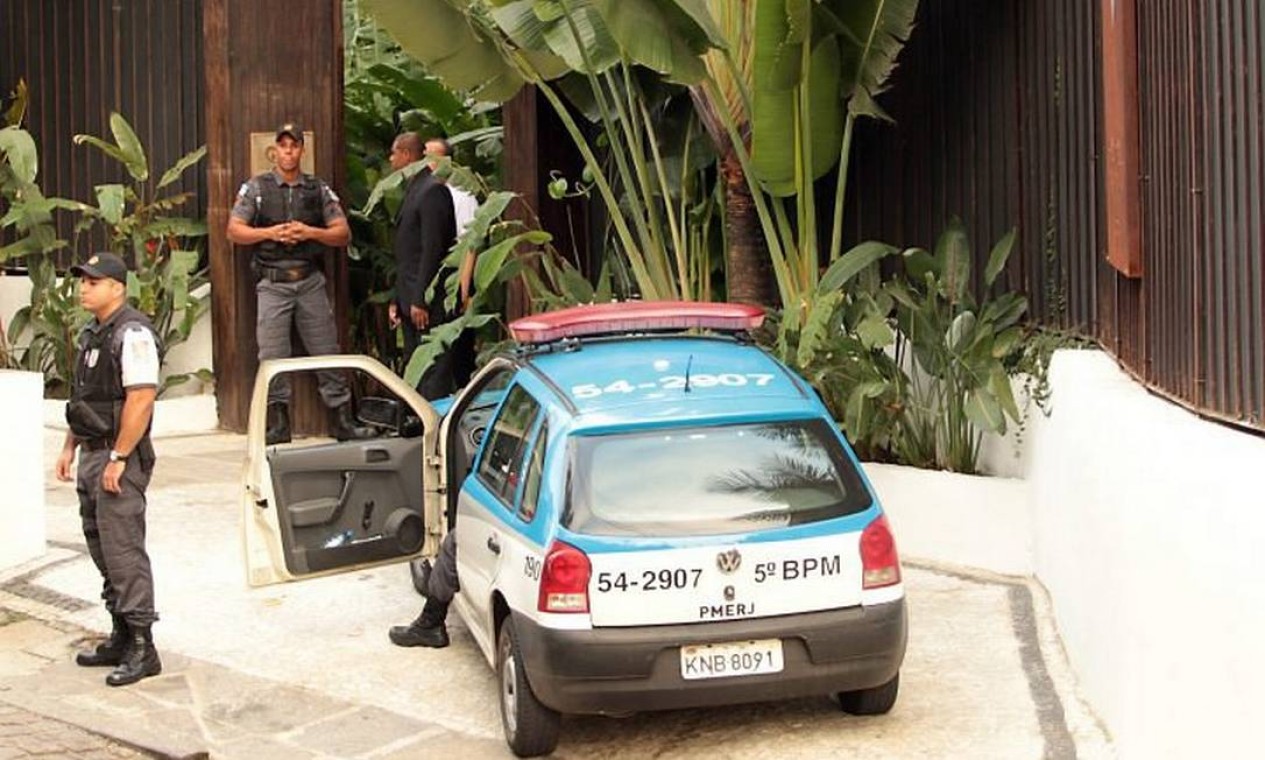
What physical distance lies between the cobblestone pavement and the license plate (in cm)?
220

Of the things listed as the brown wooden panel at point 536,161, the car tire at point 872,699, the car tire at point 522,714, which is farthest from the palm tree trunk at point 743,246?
the car tire at point 522,714

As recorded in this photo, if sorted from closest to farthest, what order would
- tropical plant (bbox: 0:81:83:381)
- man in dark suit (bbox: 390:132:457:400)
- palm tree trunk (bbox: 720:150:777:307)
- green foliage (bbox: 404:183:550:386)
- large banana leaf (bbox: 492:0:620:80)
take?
large banana leaf (bbox: 492:0:620:80)
green foliage (bbox: 404:183:550:386)
palm tree trunk (bbox: 720:150:777:307)
man in dark suit (bbox: 390:132:457:400)
tropical plant (bbox: 0:81:83:381)

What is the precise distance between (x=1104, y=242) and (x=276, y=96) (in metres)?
7.27

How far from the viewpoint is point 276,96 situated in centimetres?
1395

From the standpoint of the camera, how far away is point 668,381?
24.1 ft

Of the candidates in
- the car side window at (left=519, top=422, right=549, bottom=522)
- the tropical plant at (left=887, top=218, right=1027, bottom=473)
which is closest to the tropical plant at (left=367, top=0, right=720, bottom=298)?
the tropical plant at (left=887, top=218, right=1027, bottom=473)

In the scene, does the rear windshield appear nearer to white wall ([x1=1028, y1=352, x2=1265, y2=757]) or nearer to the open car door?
white wall ([x1=1028, y1=352, x2=1265, y2=757])

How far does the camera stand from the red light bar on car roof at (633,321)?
319 inches

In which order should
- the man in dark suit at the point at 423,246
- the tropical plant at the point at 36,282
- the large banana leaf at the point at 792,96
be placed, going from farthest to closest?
the tropical plant at the point at 36,282
the man in dark suit at the point at 423,246
the large banana leaf at the point at 792,96

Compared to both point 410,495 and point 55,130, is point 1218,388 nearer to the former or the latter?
point 410,495

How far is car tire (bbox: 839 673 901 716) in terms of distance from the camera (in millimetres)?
7129

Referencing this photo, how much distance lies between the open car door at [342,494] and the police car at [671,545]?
0.82 meters

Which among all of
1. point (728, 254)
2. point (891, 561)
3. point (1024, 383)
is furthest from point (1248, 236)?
point (728, 254)

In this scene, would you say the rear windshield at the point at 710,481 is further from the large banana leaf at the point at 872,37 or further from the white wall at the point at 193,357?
the white wall at the point at 193,357
